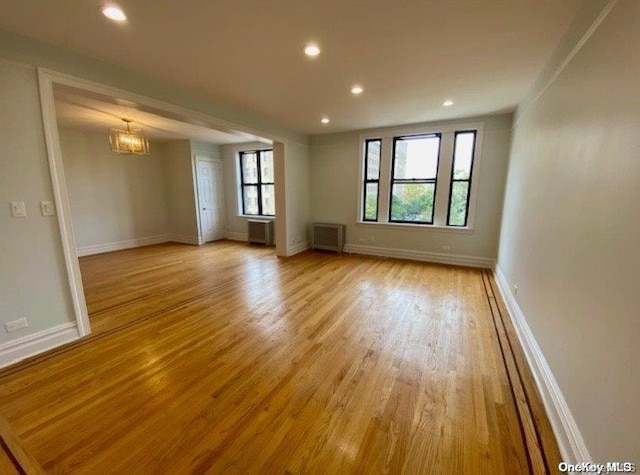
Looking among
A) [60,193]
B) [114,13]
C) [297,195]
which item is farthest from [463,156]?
[60,193]

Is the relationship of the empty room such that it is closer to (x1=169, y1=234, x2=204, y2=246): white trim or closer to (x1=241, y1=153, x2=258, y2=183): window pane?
(x1=169, y1=234, x2=204, y2=246): white trim

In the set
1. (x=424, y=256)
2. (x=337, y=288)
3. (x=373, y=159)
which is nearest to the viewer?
(x=337, y=288)

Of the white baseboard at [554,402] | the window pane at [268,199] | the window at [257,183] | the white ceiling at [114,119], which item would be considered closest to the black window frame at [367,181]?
the window at [257,183]

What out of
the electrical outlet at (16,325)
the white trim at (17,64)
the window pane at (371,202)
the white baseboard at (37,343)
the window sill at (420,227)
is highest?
the white trim at (17,64)

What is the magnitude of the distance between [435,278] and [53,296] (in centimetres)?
452

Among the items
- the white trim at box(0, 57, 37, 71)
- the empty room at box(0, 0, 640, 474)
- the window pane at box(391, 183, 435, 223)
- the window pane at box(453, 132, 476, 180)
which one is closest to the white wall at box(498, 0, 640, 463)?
the empty room at box(0, 0, 640, 474)

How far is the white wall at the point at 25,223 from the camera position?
6.43 feet

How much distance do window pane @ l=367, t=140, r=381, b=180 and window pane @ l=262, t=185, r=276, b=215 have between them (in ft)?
8.44

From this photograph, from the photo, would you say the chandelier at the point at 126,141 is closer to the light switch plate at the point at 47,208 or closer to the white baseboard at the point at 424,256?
the light switch plate at the point at 47,208

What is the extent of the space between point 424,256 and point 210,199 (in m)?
5.32

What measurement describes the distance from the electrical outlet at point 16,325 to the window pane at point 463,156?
5756 mm

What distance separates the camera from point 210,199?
673cm

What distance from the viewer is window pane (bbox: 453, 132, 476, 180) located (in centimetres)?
450

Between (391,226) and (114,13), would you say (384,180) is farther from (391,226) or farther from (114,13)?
(114,13)
